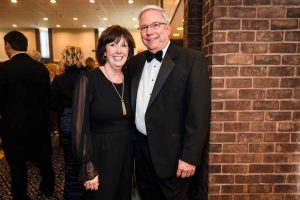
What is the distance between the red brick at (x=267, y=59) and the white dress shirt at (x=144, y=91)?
30.4 inches

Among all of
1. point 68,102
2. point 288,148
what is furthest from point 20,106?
point 288,148

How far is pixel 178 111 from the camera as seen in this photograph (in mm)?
1893

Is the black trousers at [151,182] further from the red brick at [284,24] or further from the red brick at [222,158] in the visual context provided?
the red brick at [284,24]

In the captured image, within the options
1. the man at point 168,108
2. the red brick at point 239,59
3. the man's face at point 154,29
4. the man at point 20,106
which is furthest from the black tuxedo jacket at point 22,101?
the red brick at point 239,59

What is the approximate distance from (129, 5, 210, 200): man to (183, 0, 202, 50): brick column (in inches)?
55.8

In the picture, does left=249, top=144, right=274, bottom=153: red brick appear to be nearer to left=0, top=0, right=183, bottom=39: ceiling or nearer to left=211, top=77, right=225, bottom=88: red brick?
left=211, top=77, right=225, bottom=88: red brick

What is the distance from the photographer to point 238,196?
7.88 feet

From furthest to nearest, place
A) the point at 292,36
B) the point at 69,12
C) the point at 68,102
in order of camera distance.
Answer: the point at 69,12 → the point at 68,102 → the point at 292,36

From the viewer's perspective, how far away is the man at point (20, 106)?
2.83 m

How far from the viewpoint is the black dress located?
1782mm

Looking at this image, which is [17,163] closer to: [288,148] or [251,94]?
[251,94]

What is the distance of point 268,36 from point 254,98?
51 cm

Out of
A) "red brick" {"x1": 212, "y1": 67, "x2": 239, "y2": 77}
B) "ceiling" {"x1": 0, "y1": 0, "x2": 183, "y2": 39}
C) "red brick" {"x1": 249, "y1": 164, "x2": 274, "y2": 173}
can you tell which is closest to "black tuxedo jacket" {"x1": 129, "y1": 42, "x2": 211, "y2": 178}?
"red brick" {"x1": 212, "y1": 67, "x2": 239, "y2": 77}

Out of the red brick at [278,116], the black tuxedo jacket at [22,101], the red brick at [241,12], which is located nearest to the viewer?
the red brick at [241,12]
